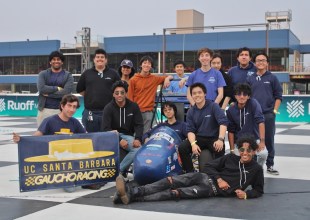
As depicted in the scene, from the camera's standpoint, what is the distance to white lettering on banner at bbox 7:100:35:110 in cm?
1914

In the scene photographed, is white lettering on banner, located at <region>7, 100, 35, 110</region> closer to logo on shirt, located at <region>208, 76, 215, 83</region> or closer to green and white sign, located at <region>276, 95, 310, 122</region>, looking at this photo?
green and white sign, located at <region>276, 95, 310, 122</region>

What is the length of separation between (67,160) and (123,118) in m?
1.06

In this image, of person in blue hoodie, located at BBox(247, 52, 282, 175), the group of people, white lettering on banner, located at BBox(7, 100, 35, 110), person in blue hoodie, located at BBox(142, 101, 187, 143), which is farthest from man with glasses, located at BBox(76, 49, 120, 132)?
white lettering on banner, located at BBox(7, 100, 35, 110)

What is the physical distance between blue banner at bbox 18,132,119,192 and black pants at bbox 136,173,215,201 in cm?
85

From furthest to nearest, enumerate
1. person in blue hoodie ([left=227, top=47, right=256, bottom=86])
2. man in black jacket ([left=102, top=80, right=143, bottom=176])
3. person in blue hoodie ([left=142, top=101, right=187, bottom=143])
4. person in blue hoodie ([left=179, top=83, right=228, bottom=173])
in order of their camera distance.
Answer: person in blue hoodie ([left=227, top=47, right=256, bottom=86]), person in blue hoodie ([left=142, top=101, right=187, bottom=143]), man in black jacket ([left=102, top=80, right=143, bottom=176]), person in blue hoodie ([left=179, top=83, right=228, bottom=173])

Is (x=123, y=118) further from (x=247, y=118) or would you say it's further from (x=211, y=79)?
(x=247, y=118)

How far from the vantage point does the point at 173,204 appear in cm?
437

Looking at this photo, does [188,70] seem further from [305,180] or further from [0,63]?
[305,180]

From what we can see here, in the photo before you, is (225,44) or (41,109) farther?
(225,44)

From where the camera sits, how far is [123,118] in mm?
5770

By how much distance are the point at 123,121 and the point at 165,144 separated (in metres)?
0.82

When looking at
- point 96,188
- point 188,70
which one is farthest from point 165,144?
point 188,70

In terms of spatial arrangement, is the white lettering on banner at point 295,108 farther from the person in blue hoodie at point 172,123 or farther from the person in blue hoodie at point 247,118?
the person in blue hoodie at point 172,123

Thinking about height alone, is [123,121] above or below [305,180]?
above
